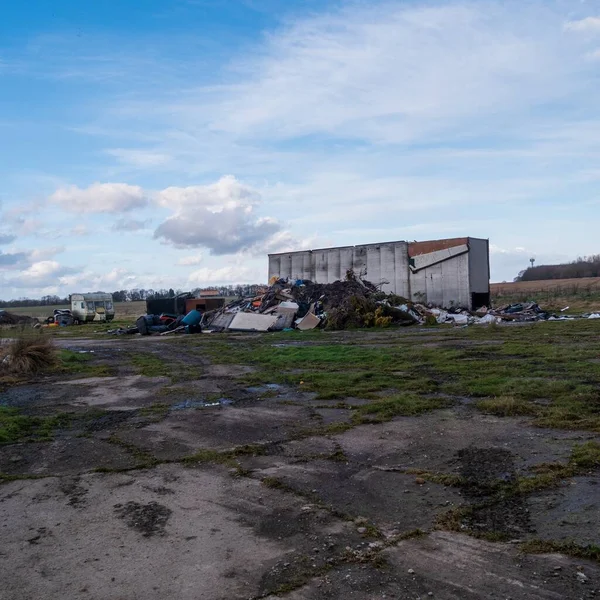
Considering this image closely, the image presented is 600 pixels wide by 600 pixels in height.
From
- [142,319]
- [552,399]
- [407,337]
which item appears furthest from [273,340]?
[552,399]

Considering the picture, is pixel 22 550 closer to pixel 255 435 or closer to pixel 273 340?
pixel 255 435

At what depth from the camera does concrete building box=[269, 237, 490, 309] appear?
31250 millimetres

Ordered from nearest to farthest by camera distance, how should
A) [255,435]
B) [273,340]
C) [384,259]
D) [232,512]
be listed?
[232,512], [255,435], [273,340], [384,259]

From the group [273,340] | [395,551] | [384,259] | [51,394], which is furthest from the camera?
[384,259]

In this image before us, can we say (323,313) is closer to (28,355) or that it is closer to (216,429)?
(28,355)

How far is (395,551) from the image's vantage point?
166 inches

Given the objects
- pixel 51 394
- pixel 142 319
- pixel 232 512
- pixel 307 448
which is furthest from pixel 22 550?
pixel 142 319

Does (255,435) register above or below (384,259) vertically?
below

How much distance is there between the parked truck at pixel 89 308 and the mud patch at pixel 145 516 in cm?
4322

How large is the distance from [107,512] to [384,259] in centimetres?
2892

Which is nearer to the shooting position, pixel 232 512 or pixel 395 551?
pixel 395 551

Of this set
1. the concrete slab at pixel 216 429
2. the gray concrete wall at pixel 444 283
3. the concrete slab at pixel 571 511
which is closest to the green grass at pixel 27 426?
the concrete slab at pixel 216 429

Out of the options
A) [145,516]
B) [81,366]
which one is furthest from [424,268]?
[145,516]

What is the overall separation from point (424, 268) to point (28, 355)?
2142cm
